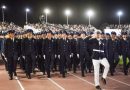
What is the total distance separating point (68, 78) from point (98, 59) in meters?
4.26

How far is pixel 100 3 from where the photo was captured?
59.1 metres

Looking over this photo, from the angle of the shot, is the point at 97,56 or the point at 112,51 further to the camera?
the point at 112,51

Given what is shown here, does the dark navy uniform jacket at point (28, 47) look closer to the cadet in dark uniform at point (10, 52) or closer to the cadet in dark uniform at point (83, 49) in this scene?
the cadet in dark uniform at point (10, 52)

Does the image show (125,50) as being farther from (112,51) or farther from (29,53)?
(29,53)

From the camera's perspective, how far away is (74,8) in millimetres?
59031

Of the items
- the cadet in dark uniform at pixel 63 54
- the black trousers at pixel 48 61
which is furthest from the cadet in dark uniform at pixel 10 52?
the cadet in dark uniform at pixel 63 54

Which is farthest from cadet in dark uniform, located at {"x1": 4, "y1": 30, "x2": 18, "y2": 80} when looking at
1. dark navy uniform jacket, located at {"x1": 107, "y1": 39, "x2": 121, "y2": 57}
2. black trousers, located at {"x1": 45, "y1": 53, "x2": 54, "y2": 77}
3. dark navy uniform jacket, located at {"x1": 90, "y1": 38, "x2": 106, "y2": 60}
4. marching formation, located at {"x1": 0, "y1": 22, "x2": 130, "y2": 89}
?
dark navy uniform jacket, located at {"x1": 107, "y1": 39, "x2": 121, "y2": 57}

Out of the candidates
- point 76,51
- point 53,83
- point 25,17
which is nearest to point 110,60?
point 76,51

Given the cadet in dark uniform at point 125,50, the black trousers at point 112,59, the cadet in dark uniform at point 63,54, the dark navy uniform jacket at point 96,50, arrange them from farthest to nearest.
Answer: the cadet in dark uniform at point 125,50 < the black trousers at point 112,59 < the cadet in dark uniform at point 63,54 < the dark navy uniform jacket at point 96,50

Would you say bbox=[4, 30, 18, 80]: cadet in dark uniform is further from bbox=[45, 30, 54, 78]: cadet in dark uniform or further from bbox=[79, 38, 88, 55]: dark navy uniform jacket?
bbox=[79, 38, 88, 55]: dark navy uniform jacket

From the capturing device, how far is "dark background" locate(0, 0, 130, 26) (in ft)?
188

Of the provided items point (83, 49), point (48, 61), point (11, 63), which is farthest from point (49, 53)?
point (11, 63)

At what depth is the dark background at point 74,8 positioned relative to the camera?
57.3 metres

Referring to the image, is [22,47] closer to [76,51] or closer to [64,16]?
[76,51]
